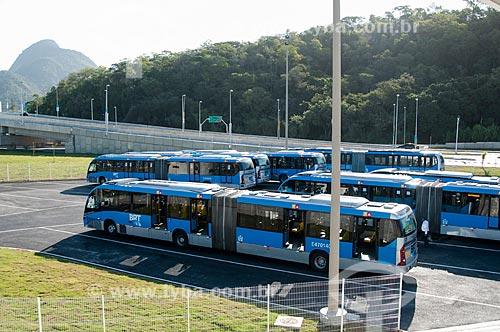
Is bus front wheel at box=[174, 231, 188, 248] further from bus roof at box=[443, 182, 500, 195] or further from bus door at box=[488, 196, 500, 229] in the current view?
bus door at box=[488, 196, 500, 229]

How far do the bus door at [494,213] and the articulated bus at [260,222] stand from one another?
6546mm

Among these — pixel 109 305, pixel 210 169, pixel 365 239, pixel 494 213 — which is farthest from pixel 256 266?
pixel 210 169

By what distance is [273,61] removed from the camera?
112 m

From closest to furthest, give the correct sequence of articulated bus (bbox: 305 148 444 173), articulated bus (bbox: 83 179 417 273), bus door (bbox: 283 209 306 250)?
articulated bus (bbox: 83 179 417 273) → bus door (bbox: 283 209 306 250) → articulated bus (bbox: 305 148 444 173)

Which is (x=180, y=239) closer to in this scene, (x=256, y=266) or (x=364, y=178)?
(x=256, y=266)

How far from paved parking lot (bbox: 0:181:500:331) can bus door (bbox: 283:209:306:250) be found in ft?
2.74

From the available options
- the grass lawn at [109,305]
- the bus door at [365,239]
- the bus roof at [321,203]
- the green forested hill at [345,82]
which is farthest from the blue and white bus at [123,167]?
the green forested hill at [345,82]

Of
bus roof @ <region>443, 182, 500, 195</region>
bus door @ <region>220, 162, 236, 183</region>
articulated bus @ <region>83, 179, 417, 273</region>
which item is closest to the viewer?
articulated bus @ <region>83, 179, 417, 273</region>

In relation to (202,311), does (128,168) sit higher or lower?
higher

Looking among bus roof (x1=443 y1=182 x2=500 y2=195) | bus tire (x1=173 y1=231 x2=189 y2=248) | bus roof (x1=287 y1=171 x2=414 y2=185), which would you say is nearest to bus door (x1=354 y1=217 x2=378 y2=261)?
bus tire (x1=173 y1=231 x2=189 y2=248)

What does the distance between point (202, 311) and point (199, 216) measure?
8.00 m

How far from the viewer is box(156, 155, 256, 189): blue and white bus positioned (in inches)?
1244

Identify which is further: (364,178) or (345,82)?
(345,82)

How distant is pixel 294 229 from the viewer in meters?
16.8
